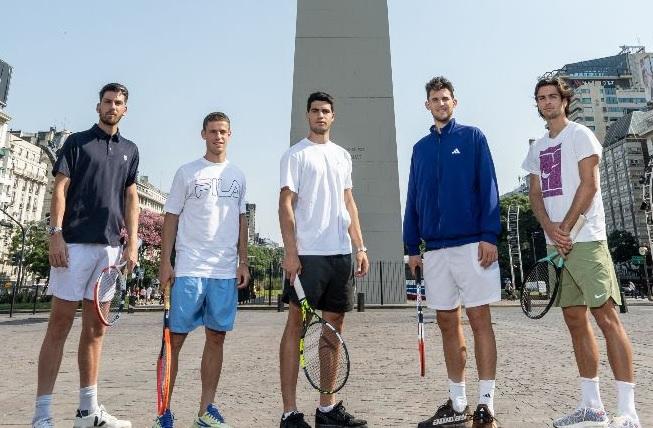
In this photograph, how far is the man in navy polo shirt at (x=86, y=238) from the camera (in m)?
2.98

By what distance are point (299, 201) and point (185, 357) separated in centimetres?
432

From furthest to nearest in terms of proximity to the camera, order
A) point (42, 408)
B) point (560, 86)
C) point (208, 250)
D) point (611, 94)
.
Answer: point (611, 94)
point (560, 86)
point (208, 250)
point (42, 408)

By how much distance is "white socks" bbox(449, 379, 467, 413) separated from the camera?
2898mm

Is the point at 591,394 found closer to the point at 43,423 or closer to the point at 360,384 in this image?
the point at 360,384

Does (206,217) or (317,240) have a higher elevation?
(206,217)

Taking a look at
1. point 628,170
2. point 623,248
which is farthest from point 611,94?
point 623,248

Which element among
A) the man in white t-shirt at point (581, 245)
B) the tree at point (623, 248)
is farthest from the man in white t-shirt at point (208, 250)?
the tree at point (623, 248)

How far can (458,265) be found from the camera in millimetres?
3061

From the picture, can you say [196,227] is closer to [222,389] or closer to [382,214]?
[222,389]

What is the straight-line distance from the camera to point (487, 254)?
9.70 feet

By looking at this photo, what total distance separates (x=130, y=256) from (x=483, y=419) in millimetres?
2586

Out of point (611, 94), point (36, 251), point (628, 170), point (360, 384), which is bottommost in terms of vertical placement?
point (360, 384)

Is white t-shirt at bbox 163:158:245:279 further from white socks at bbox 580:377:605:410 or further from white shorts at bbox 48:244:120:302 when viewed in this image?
white socks at bbox 580:377:605:410

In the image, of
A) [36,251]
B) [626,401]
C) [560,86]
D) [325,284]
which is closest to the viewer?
[626,401]
